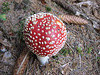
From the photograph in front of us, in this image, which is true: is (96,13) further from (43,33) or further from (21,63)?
(21,63)

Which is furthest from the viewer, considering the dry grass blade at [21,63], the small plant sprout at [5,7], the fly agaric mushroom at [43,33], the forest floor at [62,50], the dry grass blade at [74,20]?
the dry grass blade at [74,20]

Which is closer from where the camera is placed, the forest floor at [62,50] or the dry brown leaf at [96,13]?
the forest floor at [62,50]

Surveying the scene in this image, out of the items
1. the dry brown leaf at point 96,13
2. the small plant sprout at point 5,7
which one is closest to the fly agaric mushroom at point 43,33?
the small plant sprout at point 5,7

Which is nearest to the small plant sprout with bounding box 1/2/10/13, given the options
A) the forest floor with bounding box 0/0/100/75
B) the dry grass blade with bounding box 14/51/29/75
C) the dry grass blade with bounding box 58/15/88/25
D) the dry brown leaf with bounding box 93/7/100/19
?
the forest floor with bounding box 0/0/100/75

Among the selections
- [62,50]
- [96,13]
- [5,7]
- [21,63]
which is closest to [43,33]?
[21,63]

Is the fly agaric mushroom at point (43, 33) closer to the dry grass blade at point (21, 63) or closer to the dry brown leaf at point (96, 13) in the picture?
the dry grass blade at point (21, 63)

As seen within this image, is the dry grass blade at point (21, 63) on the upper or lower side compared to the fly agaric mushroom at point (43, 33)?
lower

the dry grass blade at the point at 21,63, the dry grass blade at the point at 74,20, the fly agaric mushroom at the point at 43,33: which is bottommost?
the dry grass blade at the point at 21,63

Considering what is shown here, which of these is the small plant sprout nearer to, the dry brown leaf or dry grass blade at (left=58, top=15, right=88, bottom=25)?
dry grass blade at (left=58, top=15, right=88, bottom=25)
